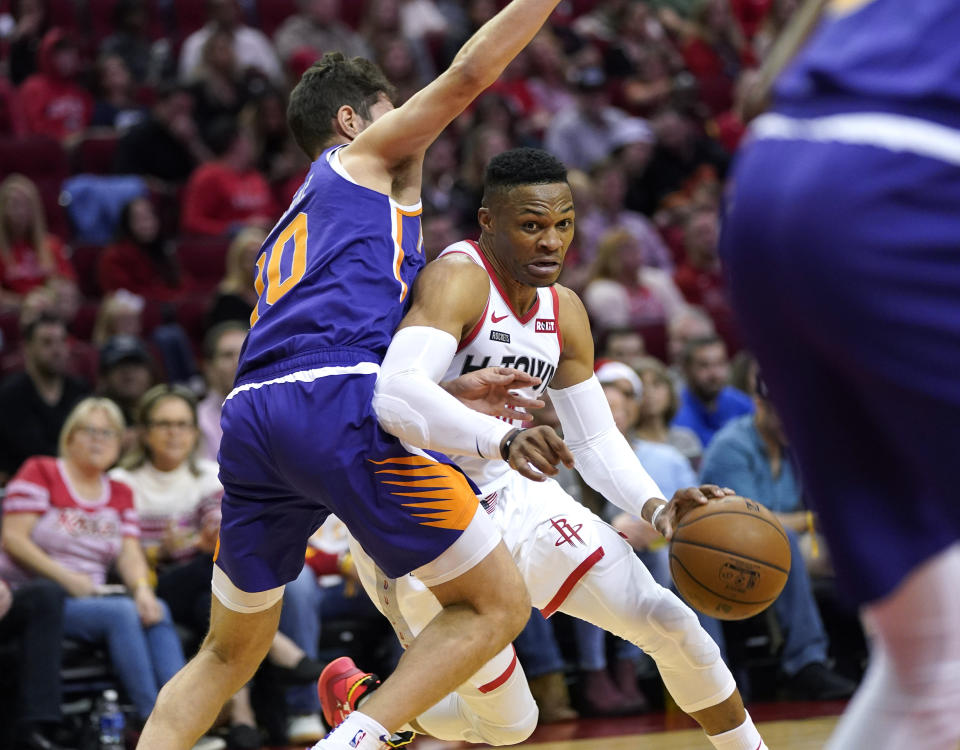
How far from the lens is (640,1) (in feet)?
44.8

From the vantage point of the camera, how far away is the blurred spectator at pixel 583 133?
11.4m

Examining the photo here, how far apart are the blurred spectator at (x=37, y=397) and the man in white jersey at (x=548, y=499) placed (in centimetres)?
345

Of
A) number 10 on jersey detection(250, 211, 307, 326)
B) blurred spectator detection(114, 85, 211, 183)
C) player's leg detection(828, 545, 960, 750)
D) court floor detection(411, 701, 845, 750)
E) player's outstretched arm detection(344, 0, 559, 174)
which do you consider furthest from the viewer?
blurred spectator detection(114, 85, 211, 183)

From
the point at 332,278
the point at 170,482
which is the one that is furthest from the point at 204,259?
the point at 332,278

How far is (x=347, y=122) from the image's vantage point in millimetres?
3916

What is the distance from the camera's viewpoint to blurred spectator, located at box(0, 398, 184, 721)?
18.9 feet

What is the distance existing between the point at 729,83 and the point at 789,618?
800cm

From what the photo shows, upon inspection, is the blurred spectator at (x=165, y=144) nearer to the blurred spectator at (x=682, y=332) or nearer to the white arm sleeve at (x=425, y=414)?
the blurred spectator at (x=682, y=332)

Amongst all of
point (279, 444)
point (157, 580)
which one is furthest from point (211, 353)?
point (279, 444)

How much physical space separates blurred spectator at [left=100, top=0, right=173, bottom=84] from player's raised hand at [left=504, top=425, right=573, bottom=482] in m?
8.68

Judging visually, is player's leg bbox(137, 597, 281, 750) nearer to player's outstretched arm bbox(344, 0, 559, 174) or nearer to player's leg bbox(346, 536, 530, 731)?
player's leg bbox(346, 536, 530, 731)

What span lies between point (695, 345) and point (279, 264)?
187 inches

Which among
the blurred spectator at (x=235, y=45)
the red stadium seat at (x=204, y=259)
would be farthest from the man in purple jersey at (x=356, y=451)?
the blurred spectator at (x=235, y=45)

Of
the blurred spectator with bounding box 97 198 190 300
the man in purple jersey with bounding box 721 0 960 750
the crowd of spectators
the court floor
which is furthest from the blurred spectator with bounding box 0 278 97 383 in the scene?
the man in purple jersey with bounding box 721 0 960 750
